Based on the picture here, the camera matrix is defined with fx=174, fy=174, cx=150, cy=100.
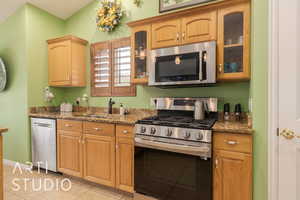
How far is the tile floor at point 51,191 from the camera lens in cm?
220

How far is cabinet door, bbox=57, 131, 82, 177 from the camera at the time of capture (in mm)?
2480

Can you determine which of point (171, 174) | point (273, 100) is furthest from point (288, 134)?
point (171, 174)

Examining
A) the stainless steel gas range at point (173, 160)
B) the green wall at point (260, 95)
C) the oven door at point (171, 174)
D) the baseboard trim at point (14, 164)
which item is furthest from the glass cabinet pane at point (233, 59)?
the baseboard trim at point (14, 164)

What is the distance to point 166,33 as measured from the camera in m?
2.23

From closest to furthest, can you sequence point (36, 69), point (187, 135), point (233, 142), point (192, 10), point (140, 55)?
point (233, 142), point (187, 135), point (192, 10), point (140, 55), point (36, 69)

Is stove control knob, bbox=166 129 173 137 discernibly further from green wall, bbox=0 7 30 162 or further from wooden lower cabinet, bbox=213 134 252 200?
green wall, bbox=0 7 30 162

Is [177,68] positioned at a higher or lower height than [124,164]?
higher

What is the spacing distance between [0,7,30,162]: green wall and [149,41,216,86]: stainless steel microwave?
7.76ft

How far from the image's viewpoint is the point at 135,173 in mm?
2035

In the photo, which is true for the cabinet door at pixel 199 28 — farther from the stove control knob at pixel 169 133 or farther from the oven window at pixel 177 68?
the stove control knob at pixel 169 133

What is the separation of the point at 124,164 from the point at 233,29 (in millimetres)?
2018

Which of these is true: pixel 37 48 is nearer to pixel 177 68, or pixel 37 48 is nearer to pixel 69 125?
pixel 69 125

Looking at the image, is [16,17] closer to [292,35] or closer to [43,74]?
[43,74]

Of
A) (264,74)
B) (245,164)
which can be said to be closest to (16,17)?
(264,74)
